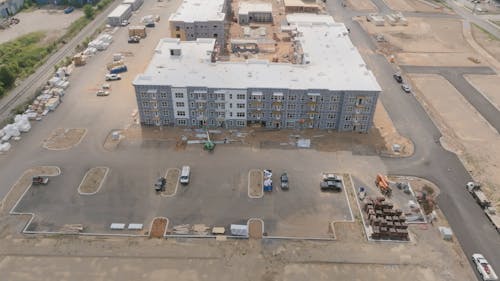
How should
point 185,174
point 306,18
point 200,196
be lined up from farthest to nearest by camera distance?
point 306,18
point 185,174
point 200,196

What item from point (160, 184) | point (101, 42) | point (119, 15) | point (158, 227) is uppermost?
point (119, 15)

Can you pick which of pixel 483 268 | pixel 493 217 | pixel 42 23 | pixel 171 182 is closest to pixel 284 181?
pixel 171 182

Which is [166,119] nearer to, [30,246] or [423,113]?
[30,246]

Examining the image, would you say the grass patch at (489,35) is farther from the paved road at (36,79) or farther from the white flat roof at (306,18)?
the paved road at (36,79)

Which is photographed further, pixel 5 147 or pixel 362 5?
pixel 362 5

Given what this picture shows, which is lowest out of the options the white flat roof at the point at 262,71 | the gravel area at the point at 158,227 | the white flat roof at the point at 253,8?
the gravel area at the point at 158,227

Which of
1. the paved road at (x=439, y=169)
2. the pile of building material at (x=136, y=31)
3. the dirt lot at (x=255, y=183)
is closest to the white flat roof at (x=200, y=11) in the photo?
the pile of building material at (x=136, y=31)

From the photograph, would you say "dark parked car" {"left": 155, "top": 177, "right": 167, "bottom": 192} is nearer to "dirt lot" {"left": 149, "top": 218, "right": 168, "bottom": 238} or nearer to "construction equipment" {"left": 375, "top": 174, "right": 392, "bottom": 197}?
"dirt lot" {"left": 149, "top": 218, "right": 168, "bottom": 238}

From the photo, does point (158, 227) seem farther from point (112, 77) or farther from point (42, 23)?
point (42, 23)
